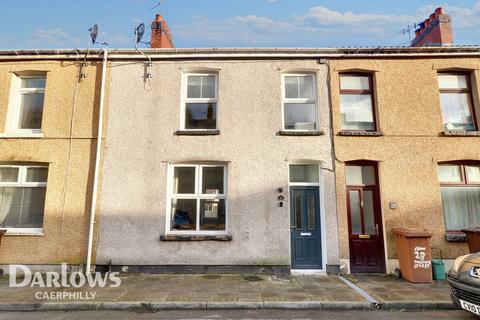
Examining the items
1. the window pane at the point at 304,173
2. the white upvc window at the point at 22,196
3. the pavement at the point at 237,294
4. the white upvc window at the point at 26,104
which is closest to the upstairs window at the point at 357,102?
the window pane at the point at 304,173

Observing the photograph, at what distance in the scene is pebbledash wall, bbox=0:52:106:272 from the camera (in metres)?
8.23

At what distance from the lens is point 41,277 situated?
7.75m

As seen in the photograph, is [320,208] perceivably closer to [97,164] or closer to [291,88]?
[291,88]

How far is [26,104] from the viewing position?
9.38m

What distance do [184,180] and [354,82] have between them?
6.11 m

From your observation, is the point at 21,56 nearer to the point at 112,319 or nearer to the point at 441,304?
the point at 112,319

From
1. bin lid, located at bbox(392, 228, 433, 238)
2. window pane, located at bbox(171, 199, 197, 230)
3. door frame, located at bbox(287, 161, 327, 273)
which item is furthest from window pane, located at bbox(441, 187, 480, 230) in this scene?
window pane, located at bbox(171, 199, 197, 230)

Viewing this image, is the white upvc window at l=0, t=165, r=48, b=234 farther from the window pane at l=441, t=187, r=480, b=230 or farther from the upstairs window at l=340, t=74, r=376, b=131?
the window pane at l=441, t=187, r=480, b=230

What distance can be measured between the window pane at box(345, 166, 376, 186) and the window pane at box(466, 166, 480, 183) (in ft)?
9.12

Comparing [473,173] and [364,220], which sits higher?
[473,173]

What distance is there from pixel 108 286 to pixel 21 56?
762 centimetres

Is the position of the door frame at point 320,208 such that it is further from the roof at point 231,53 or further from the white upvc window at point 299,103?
the roof at point 231,53

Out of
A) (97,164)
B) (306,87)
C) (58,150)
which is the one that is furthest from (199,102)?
(58,150)

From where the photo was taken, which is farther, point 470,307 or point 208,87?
point 208,87
